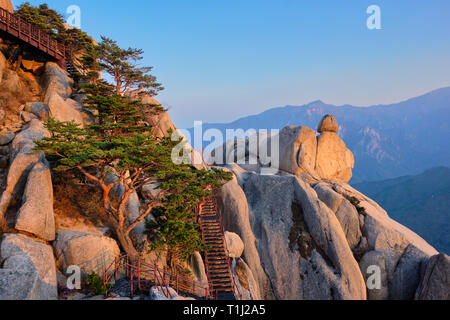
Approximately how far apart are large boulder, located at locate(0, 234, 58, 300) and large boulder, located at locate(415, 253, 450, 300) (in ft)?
79.2

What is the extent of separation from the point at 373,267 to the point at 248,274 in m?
10.6

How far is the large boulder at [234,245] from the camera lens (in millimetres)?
21094

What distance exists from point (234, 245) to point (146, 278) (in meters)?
7.72

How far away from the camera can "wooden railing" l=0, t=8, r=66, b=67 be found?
25.2m

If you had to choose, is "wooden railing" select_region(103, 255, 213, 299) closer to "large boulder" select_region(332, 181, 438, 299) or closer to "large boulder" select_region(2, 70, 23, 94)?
"large boulder" select_region(332, 181, 438, 299)

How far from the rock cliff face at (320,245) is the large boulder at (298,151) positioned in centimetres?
426

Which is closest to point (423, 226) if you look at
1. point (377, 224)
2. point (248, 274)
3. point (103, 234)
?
point (377, 224)

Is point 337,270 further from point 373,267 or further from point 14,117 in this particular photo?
point 14,117

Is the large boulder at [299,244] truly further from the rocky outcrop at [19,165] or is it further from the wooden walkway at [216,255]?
the rocky outcrop at [19,165]

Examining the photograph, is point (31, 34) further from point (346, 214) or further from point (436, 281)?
point (436, 281)

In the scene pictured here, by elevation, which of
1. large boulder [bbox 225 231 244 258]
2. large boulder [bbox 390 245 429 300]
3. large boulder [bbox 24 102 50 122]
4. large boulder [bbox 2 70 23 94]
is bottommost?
large boulder [bbox 390 245 429 300]

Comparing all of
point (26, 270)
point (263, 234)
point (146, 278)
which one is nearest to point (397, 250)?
point (263, 234)

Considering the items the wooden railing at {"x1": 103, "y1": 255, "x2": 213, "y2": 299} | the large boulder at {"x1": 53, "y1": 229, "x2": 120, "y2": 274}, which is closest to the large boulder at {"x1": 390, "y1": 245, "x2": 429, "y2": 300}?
the wooden railing at {"x1": 103, "y1": 255, "x2": 213, "y2": 299}
